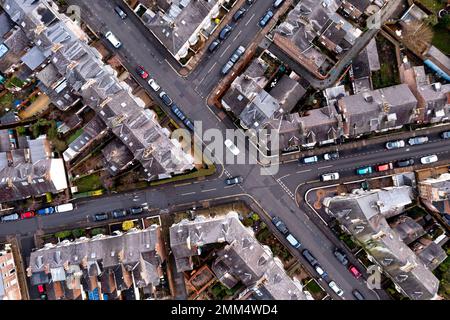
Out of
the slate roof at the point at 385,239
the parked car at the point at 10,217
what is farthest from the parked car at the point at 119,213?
the slate roof at the point at 385,239

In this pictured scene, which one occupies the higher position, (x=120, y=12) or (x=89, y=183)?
(x=120, y=12)

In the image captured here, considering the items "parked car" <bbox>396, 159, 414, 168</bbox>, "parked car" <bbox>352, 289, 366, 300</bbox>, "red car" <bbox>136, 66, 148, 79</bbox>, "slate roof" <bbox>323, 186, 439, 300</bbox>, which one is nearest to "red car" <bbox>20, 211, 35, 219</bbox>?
"red car" <bbox>136, 66, 148, 79</bbox>

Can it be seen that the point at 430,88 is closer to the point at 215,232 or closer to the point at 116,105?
the point at 215,232

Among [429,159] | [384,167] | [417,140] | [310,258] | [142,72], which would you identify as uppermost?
[142,72]

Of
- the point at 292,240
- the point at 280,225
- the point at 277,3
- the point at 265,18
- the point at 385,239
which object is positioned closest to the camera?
the point at 385,239

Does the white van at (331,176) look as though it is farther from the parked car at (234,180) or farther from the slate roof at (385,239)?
the parked car at (234,180)

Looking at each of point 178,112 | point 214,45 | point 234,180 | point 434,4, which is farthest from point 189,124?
point 434,4

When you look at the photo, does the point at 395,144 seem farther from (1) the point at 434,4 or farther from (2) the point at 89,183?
(2) the point at 89,183
